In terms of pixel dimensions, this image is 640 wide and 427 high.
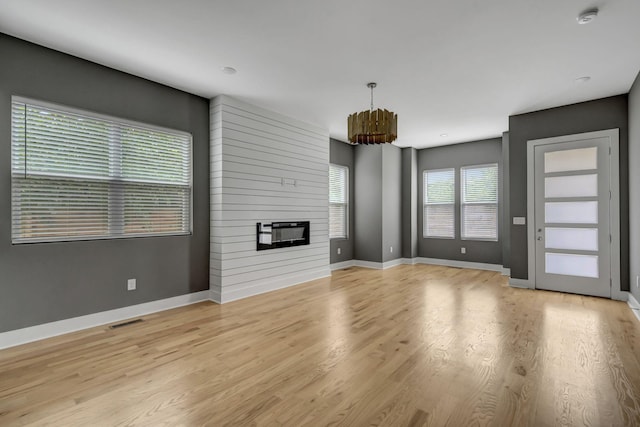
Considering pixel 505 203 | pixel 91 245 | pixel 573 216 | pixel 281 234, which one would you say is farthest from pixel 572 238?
pixel 91 245

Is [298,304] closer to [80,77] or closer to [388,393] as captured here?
[388,393]

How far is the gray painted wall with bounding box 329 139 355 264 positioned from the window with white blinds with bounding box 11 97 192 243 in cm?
334

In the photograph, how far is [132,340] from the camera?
10.2ft

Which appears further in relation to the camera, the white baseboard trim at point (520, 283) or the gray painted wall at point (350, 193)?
the gray painted wall at point (350, 193)

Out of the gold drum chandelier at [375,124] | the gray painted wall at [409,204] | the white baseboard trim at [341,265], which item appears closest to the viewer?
the gold drum chandelier at [375,124]

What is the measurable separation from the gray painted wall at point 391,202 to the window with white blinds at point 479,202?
4.63 ft

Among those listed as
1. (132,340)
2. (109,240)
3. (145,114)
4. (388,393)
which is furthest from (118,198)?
(388,393)

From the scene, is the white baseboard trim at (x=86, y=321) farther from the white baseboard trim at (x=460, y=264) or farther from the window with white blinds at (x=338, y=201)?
the white baseboard trim at (x=460, y=264)

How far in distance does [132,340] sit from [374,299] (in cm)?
300

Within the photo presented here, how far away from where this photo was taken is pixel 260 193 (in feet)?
16.3

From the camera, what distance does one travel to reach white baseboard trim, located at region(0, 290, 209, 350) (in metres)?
3.00

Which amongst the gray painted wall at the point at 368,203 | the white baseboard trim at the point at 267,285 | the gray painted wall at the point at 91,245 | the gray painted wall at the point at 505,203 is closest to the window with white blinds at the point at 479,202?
the gray painted wall at the point at 505,203

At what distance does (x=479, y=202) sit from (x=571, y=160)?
2.24 m

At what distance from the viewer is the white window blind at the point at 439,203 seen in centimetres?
738
